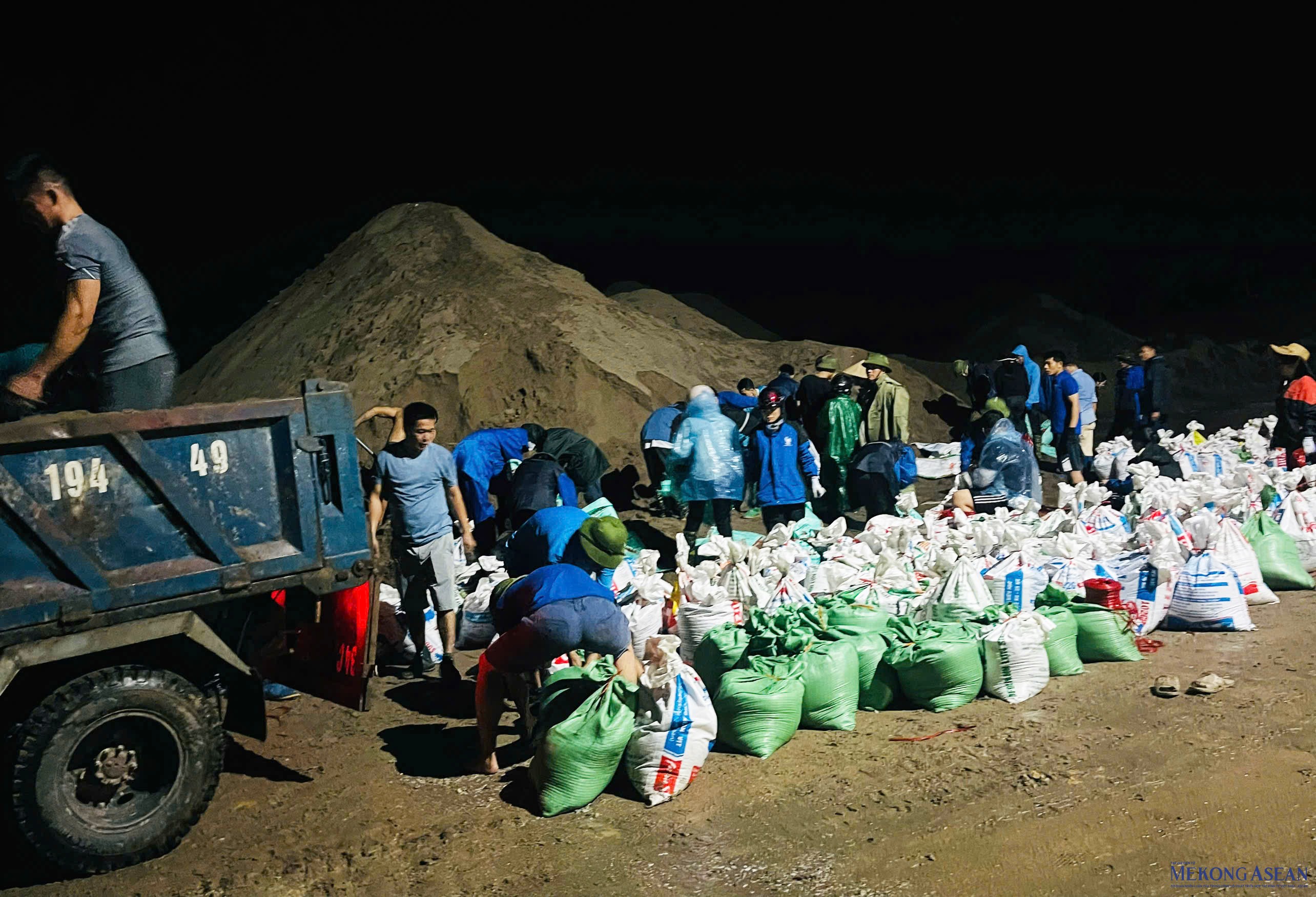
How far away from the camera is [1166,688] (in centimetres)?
522

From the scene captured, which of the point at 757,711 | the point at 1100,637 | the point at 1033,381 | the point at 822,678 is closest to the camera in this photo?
the point at 757,711

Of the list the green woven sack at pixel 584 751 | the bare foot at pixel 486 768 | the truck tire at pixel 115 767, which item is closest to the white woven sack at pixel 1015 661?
the green woven sack at pixel 584 751

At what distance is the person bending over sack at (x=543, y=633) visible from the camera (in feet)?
Answer: 14.8

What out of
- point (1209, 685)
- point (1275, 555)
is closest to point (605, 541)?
point (1209, 685)

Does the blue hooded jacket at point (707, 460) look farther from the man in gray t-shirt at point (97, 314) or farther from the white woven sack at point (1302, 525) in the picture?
the man in gray t-shirt at point (97, 314)

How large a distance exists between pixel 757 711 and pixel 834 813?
60 cm

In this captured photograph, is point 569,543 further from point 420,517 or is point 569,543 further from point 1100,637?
point 1100,637

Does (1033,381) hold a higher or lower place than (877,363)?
lower

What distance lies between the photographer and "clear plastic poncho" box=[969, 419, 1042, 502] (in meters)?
Result: 7.79

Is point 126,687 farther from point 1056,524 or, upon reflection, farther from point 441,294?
point 441,294

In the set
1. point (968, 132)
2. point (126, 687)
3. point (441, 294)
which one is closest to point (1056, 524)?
point (126, 687)

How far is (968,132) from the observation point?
24.3 m

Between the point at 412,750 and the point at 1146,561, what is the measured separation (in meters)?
4.04

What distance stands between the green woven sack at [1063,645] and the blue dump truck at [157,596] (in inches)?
126
